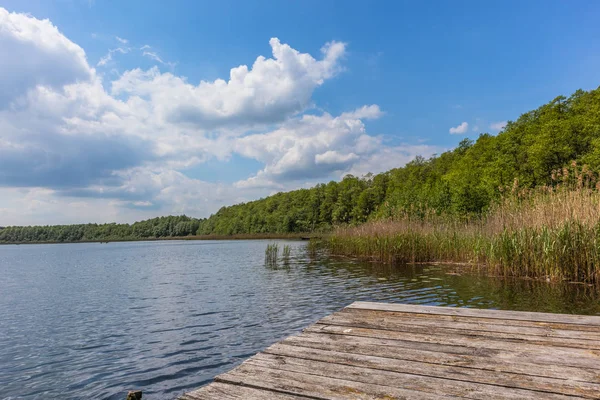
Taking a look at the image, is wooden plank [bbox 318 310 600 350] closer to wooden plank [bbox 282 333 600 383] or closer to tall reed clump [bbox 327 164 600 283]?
wooden plank [bbox 282 333 600 383]

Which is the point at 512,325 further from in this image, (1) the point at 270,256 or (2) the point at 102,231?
(2) the point at 102,231

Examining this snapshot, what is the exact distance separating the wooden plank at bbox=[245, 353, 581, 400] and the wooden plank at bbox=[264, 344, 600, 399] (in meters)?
0.05

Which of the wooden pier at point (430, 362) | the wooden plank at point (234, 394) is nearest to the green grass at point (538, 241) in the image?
the wooden pier at point (430, 362)

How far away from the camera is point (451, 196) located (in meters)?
37.3

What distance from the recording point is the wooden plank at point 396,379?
6.05 feet

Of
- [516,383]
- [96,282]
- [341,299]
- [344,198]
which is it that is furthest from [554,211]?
[344,198]

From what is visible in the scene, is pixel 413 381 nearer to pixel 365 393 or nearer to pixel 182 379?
pixel 365 393

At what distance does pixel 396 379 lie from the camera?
2.07m

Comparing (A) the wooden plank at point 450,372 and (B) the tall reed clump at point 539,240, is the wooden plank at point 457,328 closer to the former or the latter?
(A) the wooden plank at point 450,372

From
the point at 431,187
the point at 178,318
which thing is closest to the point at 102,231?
the point at 431,187

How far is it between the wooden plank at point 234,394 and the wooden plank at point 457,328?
4.86 feet

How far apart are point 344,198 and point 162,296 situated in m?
69.2

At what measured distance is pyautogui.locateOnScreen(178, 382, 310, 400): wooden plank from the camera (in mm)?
1914

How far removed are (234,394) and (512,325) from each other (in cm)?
242
